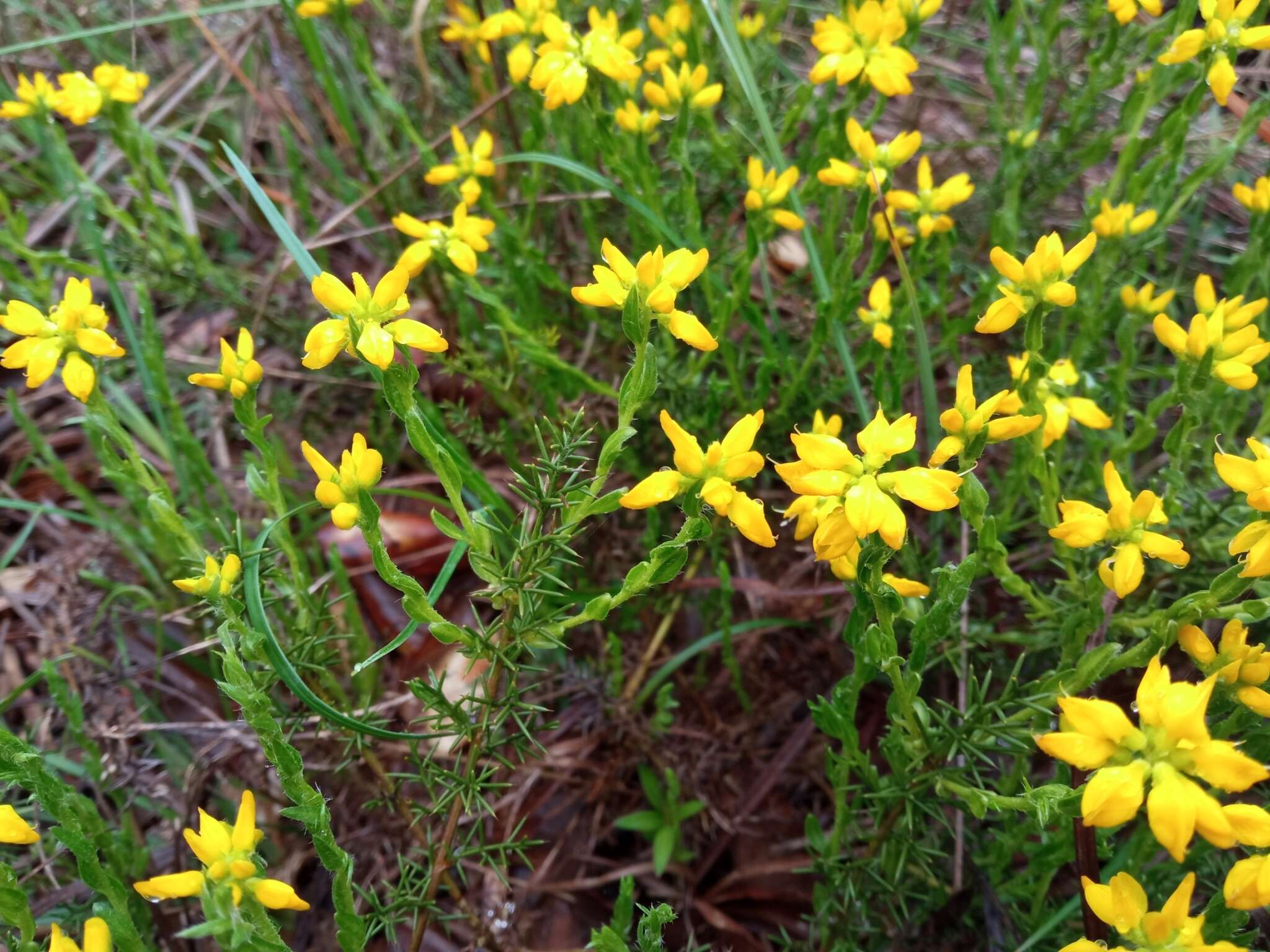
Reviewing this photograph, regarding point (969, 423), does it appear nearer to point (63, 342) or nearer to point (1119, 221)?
point (1119, 221)

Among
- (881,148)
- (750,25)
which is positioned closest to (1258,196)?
(881,148)

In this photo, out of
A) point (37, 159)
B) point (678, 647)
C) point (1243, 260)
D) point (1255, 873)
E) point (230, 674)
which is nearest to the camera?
point (1255, 873)

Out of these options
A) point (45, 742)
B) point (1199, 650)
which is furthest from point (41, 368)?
point (1199, 650)

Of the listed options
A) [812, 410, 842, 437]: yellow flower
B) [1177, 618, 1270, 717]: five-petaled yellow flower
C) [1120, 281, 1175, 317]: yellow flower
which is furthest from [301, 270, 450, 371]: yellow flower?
[1120, 281, 1175, 317]: yellow flower

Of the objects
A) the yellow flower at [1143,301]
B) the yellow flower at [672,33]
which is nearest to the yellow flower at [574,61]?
the yellow flower at [672,33]

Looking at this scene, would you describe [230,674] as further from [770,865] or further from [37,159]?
[37,159]
